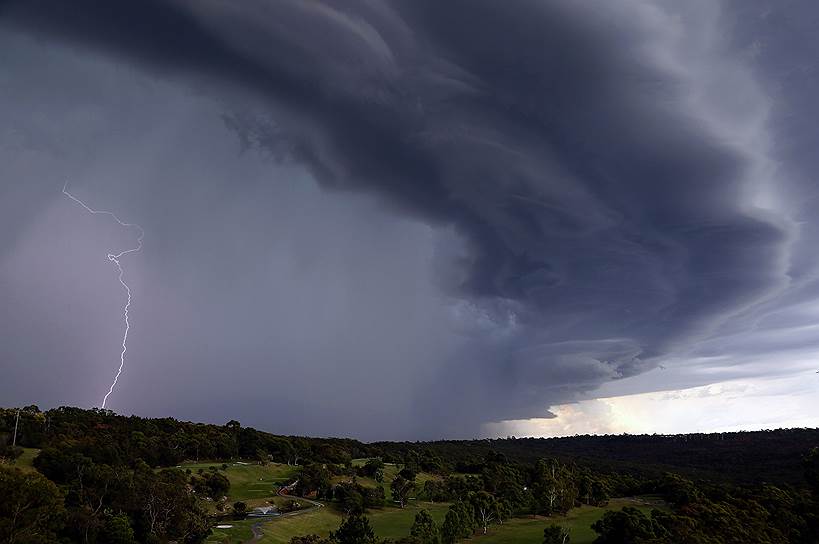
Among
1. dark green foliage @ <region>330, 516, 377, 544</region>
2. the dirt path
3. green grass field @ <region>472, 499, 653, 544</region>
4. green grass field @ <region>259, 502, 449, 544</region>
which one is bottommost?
Result: green grass field @ <region>472, 499, 653, 544</region>

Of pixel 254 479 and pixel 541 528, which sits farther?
pixel 254 479

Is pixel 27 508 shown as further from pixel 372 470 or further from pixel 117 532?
pixel 372 470

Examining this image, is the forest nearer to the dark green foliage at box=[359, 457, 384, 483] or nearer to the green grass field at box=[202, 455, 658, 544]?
the dark green foliage at box=[359, 457, 384, 483]

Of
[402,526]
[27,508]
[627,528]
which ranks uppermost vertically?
[27,508]

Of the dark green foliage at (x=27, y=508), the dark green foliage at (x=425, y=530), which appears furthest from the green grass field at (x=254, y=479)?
the dark green foliage at (x=27, y=508)

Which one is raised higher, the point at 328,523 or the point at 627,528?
the point at 627,528

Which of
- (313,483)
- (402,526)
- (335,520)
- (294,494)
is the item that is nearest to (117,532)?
(335,520)

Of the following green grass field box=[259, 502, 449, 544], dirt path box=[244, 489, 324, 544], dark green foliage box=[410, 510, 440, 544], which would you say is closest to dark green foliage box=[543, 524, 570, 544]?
dark green foliage box=[410, 510, 440, 544]

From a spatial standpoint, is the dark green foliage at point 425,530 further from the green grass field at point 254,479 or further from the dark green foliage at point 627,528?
the green grass field at point 254,479

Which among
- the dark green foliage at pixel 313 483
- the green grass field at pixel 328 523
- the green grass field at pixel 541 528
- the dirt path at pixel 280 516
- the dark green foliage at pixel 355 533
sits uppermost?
the dark green foliage at pixel 313 483
